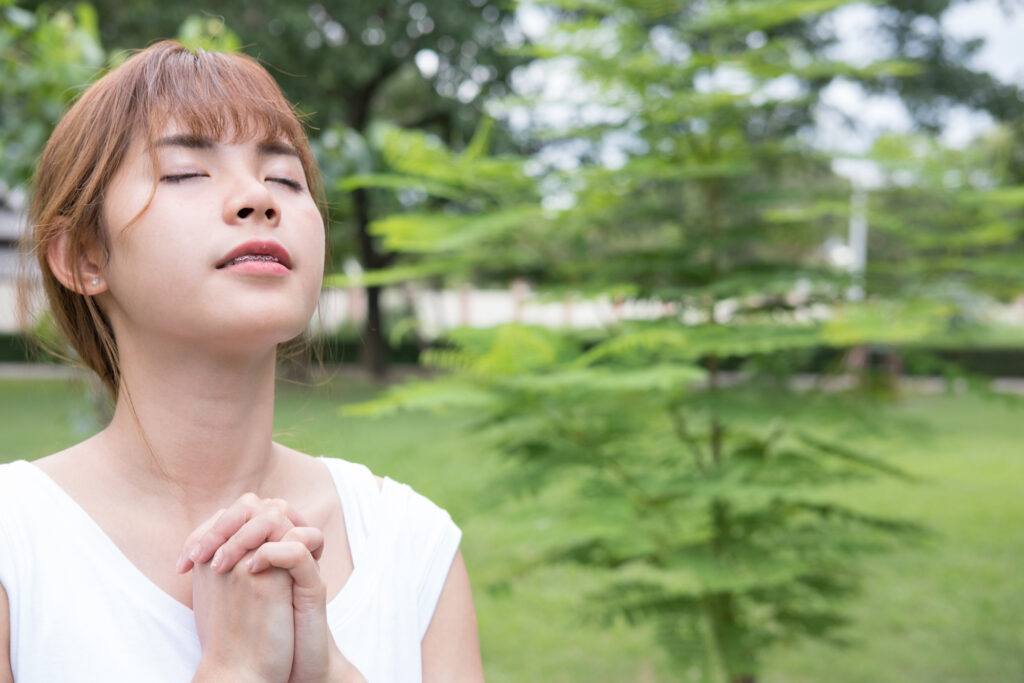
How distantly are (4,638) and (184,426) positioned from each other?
24 centimetres

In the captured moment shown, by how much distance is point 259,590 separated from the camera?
3.01 feet

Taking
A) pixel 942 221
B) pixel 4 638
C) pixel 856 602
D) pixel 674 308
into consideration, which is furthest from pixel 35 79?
pixel 856 602

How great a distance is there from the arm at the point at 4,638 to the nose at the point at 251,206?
1.29ft

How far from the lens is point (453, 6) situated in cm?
1409

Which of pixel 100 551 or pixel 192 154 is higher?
pixel 192 154

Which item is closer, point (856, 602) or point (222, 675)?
point (222, 675)

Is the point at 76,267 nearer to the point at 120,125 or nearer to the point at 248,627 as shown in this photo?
the point at 120,125

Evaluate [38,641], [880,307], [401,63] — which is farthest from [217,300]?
[401,63]

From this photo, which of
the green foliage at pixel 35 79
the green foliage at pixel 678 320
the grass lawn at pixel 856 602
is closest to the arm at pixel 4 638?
the grass lawn at pixel 856 602

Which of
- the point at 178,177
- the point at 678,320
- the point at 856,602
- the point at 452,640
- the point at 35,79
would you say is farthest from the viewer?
the point at 856,602

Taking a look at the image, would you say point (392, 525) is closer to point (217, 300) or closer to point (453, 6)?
point (217, 300)

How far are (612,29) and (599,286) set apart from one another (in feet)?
2.68

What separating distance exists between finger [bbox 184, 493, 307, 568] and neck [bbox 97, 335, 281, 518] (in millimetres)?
131

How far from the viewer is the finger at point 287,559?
903mm
